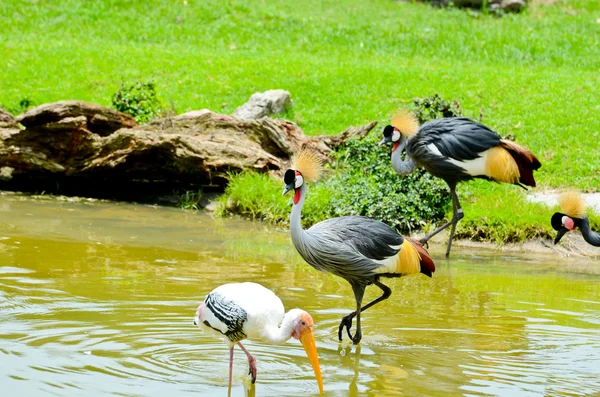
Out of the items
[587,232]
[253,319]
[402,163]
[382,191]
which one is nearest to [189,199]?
[382,191]

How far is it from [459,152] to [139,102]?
256 inches

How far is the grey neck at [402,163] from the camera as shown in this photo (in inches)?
417

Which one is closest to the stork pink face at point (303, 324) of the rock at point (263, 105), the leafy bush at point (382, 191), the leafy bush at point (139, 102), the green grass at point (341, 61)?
the leafy bush at point (382, 191)

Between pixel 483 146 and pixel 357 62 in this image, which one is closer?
pixel 483 146

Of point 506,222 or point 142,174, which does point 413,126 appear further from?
point 142,174

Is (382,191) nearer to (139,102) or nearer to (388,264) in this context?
(388,264)

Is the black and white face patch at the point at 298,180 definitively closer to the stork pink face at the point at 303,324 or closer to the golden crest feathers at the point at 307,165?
the golden crest feathers at the point at 307,165

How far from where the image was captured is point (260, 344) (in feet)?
22.4

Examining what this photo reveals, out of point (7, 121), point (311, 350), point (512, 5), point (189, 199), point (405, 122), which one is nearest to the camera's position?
point (311, 350)

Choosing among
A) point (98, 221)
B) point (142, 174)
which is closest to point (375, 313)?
point (98, 221)

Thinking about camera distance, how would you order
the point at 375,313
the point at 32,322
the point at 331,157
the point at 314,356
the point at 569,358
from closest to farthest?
the point at 314,356 → the point at 569,358 → the point at 32,322 → the point at 375,313 → the point at 331,157

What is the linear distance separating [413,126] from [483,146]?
811 millimetres

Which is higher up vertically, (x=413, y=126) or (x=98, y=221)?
(x=413, y=126)

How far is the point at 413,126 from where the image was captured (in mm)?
10492
